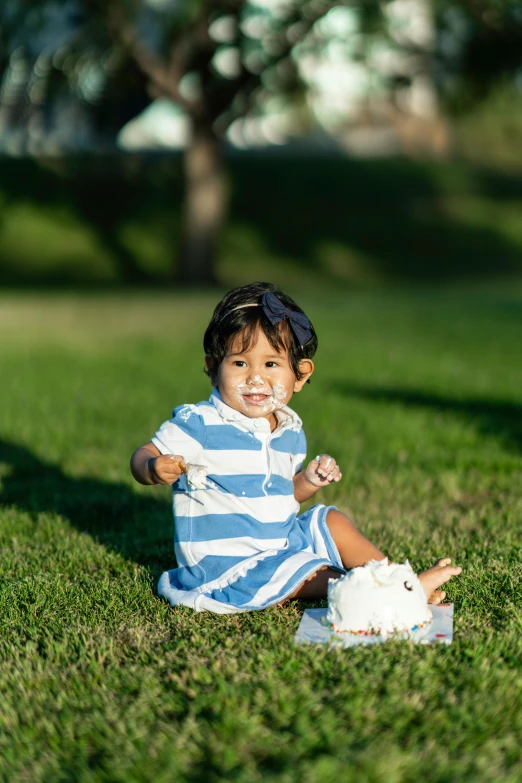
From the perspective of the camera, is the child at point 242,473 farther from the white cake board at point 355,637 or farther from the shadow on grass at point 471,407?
the shadow on grass at point 471,407

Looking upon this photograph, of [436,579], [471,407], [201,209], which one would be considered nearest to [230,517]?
[436,579]

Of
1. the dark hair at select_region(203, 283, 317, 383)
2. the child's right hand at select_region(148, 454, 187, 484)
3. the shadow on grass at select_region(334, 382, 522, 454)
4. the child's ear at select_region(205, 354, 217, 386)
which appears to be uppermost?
the dark hair at select_region(203, 283, 317, 383)

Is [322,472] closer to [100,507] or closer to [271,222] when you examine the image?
[100,507]

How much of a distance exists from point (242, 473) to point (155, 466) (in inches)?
14.0

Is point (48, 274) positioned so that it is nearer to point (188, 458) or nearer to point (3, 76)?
point (3, 76)

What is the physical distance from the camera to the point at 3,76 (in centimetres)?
2386

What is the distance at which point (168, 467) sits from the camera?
127 inches

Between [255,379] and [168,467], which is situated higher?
[255,379]

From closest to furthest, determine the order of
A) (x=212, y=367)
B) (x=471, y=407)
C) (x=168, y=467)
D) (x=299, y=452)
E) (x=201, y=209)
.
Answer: (x=168, y=467)
(x=212, y=367)
(x=299, y=452)
(x=471, y=407)
(x=201, y=209)

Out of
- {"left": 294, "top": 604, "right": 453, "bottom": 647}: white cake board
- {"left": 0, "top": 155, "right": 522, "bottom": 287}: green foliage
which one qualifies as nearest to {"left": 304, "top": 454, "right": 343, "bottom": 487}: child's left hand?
{"left": 294, "top": 604, "right": 453, "bottom": 647}: white cake board

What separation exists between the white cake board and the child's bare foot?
0.42 feet

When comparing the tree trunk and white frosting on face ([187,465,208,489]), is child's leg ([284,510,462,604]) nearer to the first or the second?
white frosting on face ([187,465,208,489])

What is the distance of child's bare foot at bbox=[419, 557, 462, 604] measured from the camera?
3.40 metres

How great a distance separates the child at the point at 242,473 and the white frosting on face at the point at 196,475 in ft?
0.07
